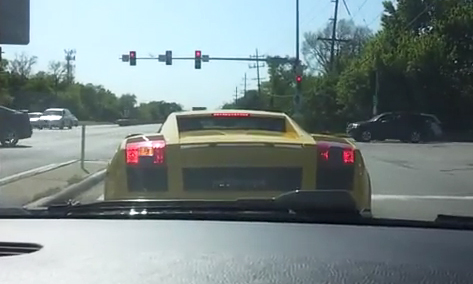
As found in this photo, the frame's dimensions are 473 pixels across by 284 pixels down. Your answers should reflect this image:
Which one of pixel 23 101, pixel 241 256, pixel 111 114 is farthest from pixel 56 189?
pixel 241 256

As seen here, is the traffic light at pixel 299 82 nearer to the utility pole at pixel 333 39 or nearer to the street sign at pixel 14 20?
the utility pole at pixel 333 39

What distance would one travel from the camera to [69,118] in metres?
17.4

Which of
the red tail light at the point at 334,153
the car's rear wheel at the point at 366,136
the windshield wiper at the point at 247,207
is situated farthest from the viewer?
the car's rear wheel at the point at 366,136

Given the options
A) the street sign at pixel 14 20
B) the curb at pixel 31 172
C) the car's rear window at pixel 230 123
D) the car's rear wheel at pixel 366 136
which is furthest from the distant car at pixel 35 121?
the car's rear window at pixel 230 123

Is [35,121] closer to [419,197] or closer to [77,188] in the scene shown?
[77,188]

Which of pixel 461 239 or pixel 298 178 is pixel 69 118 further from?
pixel 461 239

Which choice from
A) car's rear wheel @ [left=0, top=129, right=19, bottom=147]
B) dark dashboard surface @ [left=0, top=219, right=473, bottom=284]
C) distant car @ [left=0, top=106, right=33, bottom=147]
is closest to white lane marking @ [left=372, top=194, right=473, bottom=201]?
dark dashboard surface @ [left=0, top=219, right=473, bottom=284]

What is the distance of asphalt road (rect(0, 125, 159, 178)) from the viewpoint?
18.2 metres

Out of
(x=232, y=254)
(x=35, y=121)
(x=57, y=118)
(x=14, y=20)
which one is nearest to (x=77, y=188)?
(x=14, y=20)

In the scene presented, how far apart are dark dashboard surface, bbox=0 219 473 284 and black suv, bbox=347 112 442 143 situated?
10.0m

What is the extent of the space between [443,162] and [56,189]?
30.0 feet

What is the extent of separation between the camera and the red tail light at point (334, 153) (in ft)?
20.9

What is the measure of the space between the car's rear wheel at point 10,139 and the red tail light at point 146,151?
14660mm

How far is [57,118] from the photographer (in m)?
17.2
